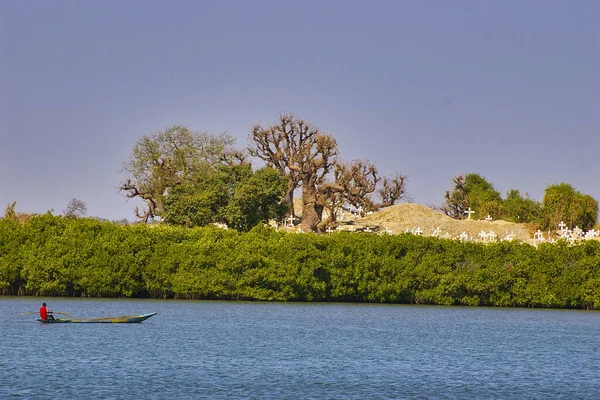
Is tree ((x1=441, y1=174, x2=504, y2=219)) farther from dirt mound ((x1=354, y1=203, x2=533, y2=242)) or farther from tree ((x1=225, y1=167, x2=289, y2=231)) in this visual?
tree ((x1=225, y1=167, x2=289, y2=231))

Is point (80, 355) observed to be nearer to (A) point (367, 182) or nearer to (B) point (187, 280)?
(B) point (187, 280)

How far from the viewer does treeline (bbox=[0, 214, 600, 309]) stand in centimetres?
7950

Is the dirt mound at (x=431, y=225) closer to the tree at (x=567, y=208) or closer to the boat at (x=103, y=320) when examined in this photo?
the tree at (x=567, y=208)

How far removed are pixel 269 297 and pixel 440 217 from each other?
4991 centimetres

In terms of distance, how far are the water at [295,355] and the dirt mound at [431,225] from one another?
40626mm

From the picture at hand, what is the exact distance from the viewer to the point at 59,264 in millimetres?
77750

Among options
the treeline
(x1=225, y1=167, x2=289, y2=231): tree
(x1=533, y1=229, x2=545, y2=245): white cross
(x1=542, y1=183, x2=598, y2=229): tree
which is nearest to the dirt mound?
(x1=533, y1=229, x2=545, y2=245): white cross

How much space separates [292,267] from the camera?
8006cm

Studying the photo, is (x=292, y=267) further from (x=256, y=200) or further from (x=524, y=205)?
Answer: (x=524, y=205)

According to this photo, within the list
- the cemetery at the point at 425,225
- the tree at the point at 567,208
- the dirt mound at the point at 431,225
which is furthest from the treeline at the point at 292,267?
the tree at the point at 567,208

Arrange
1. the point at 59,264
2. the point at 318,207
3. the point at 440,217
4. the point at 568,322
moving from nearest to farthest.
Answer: the point at 568,322 < the point at 59,264 < the point at 318,207 < the point at 440,217

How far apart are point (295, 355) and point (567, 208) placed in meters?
88.2

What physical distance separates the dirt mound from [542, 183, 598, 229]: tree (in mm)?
5393

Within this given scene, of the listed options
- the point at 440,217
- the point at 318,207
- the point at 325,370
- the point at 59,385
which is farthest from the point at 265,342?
the point at 440,217
